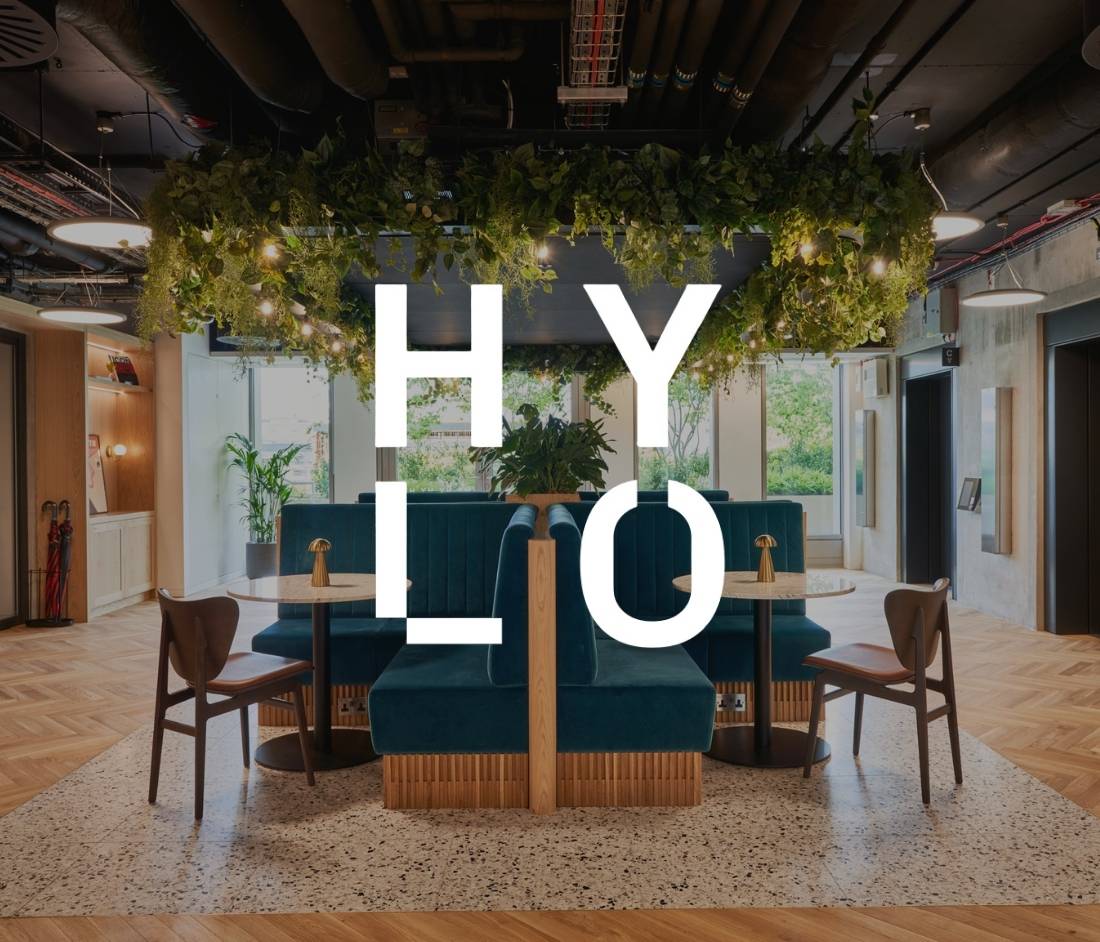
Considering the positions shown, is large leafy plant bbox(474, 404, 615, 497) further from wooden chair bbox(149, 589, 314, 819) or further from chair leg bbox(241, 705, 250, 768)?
wooden chair bbox(149, 589, 314, 819)

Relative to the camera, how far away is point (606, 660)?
3818 millimetres

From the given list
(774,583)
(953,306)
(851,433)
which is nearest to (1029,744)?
(774,583)

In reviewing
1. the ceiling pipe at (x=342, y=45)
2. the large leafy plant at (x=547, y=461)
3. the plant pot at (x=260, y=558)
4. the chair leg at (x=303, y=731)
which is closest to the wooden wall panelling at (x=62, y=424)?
the plant pot at (x=260, y=558)

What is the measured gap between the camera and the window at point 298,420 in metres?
11.2

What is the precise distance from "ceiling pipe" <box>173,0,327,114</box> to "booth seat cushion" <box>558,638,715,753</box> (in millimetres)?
2726

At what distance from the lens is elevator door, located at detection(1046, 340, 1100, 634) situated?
700cm

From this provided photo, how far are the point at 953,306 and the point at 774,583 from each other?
546cm

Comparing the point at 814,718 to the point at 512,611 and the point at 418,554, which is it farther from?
the point at 418,554

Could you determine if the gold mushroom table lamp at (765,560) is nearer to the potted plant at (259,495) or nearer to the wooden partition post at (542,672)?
the wooden partition post at (542,672)

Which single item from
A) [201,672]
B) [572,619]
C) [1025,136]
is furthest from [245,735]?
[1025,136]

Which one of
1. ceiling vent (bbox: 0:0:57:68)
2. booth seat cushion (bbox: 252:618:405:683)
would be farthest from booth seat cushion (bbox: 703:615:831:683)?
ceiling vent (bbox: 0:0:57:68)

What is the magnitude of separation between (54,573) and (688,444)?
7.37m

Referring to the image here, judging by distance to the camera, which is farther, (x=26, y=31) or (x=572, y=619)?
(x=572, y=619)

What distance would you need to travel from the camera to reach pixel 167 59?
3551mm
